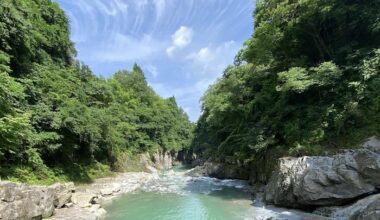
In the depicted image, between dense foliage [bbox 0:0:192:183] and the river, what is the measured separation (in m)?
5.57

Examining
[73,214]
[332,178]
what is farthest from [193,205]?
[332,178]

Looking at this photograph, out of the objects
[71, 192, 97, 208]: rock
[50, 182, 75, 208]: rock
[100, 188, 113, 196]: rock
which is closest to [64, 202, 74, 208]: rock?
[50, 182, 75, 208]: rock

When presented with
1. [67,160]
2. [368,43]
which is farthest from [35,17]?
[368,43]

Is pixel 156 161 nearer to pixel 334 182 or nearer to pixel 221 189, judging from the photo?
pixel 221 189

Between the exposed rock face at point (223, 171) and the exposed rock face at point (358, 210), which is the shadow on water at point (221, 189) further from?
the exposed rock face at point (358, 210)

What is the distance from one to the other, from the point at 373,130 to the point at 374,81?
2.60m

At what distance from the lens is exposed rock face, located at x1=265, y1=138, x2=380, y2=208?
11477 mm

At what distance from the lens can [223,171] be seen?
2839 cm

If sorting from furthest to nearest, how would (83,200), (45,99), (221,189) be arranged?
(221,189)
(45,99)
(83,200)

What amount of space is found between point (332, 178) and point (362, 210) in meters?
3.49

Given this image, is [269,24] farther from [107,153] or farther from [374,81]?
[107,153]

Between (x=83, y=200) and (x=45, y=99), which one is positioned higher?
(x=45, y=99)

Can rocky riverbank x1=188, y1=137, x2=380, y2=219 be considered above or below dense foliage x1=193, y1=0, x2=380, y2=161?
below

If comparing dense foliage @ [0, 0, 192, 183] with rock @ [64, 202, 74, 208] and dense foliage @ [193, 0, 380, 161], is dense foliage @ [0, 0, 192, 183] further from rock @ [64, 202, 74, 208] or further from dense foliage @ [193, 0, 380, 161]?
dense foliage @ [193, 0, 380, 161]
